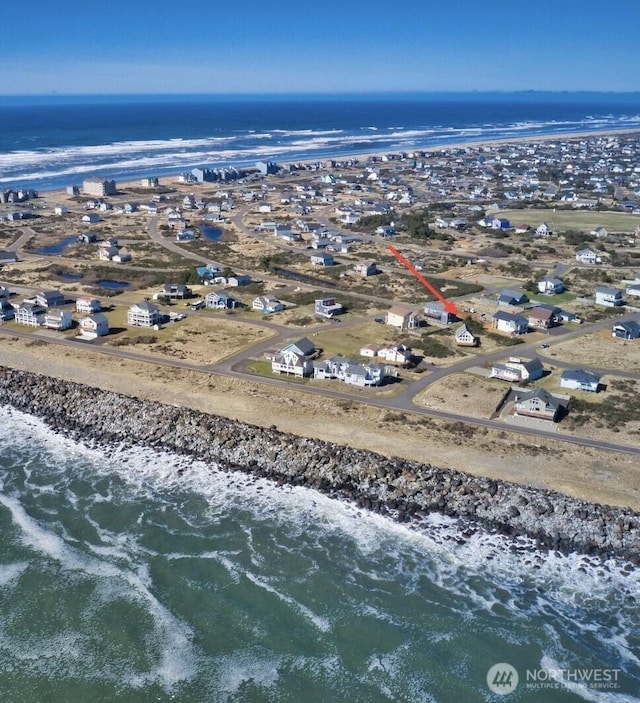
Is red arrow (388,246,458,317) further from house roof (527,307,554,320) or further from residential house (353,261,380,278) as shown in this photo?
house roof (527,307,554,320)

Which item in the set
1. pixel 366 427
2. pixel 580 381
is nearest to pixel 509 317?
pixel 580 381

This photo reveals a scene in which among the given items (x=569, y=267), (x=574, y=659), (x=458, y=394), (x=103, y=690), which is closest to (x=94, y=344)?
(x=458, y=394)

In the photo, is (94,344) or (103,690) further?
(94,344)

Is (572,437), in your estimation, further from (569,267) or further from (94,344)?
(569,267)

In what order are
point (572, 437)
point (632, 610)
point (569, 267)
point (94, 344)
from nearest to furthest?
point (632, 610)
point (572, 437)
point (94, 344)
point (569, 267)

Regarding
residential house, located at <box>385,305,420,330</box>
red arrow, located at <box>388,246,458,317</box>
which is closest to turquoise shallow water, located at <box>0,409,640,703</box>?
residential house, located at <box>385,305,420,330</box>
